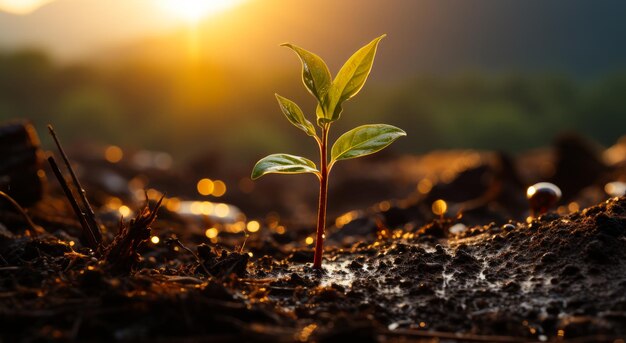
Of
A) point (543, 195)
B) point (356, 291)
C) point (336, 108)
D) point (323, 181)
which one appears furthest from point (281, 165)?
point (543, 195)

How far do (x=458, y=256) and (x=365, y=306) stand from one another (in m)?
0.68

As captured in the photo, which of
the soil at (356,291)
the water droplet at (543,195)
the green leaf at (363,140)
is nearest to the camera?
the soil at (356,291)

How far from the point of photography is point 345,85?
8.76 feet

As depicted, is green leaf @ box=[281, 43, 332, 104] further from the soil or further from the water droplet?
the water droplet

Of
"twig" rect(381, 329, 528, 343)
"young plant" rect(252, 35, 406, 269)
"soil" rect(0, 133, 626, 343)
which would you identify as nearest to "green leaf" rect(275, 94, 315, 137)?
"young plant" rect(252, 35, 406, 269)

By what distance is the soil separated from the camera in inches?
75.5

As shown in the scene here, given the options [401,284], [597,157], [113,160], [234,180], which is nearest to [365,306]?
[401,284]

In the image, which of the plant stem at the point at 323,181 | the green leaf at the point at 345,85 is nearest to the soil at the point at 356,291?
the plant stem at the point at 323,181

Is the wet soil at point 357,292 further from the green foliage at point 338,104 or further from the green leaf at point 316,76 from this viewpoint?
the green leaf at point 316,76

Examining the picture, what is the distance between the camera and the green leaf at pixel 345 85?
2639 millimetres

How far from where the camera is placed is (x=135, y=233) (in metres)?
2.44

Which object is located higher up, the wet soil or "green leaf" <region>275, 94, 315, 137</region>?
"green leaf" <region>275, 94, 315, 137</region>

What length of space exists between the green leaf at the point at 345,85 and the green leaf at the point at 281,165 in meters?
0.23

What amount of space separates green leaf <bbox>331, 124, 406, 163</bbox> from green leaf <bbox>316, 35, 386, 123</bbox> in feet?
0.38
